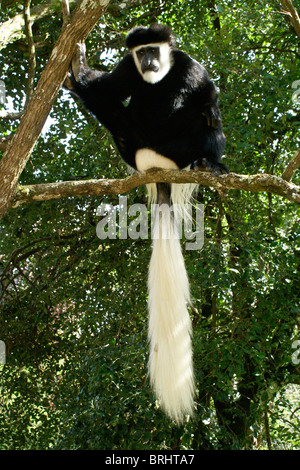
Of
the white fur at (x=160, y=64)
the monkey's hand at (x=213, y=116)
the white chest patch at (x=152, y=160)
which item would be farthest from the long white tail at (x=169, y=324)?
the white fur at (x=160, y=64)

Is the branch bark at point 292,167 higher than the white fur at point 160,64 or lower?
lower

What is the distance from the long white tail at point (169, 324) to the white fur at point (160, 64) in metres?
0.59

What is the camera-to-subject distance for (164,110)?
245 centimetres

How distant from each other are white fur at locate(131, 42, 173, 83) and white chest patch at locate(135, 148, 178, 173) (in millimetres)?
348

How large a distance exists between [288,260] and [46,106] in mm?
1416

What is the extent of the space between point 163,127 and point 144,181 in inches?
24.6

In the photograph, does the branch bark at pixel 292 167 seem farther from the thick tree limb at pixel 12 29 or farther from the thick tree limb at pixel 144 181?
A: the thick tree limb at pixel 12 29

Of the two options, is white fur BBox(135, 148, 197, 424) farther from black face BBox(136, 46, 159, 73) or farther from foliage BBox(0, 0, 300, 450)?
black face BBox(136, 46, 159, 73)

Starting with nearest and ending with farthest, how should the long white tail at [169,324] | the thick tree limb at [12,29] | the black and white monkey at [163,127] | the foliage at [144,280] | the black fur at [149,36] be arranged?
1. the long white tail at [169,324]
2. the black and white monkey at [163,127]
3. the foliage at [144,280]
4. the thick tree limb at [12,29]
5. the black fur at [149,36]

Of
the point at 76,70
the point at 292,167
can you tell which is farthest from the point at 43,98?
the point at 292,167

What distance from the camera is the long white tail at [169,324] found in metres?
1.96

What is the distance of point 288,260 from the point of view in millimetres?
2514

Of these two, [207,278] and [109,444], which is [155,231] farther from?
[109,444]

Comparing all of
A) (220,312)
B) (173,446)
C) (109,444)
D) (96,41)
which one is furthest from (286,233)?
(96,41)
